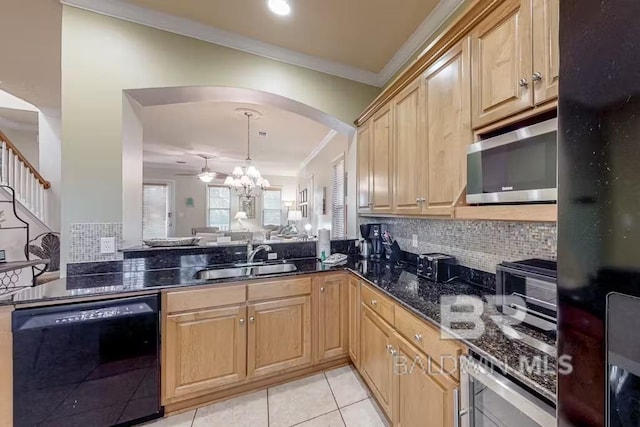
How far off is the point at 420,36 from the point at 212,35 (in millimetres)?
1748

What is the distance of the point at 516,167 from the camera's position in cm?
109

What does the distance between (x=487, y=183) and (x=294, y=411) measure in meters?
1.90

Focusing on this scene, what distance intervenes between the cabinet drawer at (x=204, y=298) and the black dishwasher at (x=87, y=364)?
0.10 meters

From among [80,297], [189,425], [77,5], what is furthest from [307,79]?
[189,425]

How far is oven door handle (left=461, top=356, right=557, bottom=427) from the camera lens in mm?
736

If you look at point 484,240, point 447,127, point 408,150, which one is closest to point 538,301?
point 484,240

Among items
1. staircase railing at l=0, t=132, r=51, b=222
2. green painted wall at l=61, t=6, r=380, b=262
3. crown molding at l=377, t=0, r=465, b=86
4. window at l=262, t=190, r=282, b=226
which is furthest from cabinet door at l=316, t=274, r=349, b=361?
window at l=262, t=190, r=282, b=226

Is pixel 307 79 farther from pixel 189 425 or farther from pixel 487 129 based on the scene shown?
pixel 189 425

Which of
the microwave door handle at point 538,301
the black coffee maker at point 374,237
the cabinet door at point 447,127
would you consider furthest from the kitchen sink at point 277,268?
the microwave door handle at point 538,301

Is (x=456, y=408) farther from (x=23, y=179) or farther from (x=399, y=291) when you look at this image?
(x=23, y=179)

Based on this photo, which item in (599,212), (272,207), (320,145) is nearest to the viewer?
(599,212)

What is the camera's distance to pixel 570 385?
1.48 ft

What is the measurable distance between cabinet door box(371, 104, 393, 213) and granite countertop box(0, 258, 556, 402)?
0.58m

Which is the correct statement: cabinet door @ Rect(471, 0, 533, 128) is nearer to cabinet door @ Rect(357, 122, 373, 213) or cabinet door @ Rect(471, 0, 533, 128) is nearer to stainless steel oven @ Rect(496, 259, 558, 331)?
stainless steel oven @ Rect(496, 259, 558, 331)
